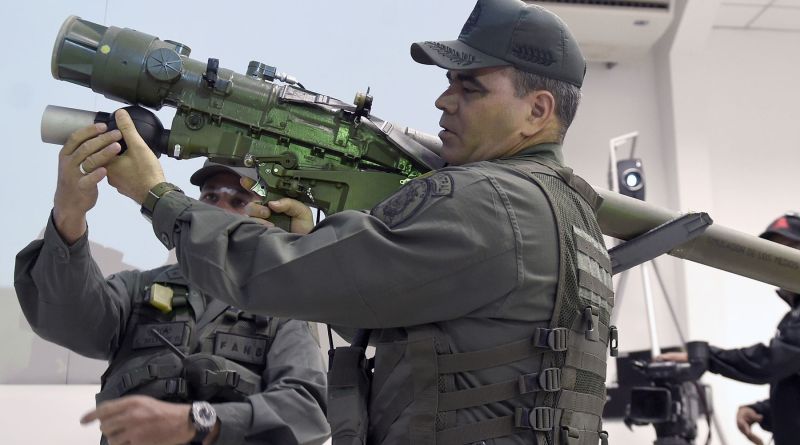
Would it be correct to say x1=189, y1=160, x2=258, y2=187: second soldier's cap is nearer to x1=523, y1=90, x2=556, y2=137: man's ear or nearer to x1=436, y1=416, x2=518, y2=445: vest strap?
x1=523, y1=90, x2=556, y2=137: man's ear

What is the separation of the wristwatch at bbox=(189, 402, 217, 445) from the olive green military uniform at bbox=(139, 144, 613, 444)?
0.52 m

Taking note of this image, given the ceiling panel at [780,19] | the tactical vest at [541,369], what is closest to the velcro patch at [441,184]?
the tactical vest at [541,369]

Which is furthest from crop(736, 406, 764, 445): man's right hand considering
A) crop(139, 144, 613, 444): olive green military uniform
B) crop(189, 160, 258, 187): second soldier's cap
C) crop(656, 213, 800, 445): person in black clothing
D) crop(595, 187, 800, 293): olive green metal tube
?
crop(139, 144, 613, 444): olive green military uniform

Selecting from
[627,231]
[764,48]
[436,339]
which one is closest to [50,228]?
[436,339]

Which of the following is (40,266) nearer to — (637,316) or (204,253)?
(204,253)

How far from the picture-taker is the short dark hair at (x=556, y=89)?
4.56ft

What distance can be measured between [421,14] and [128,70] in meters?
1.78

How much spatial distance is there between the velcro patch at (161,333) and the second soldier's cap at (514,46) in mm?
848

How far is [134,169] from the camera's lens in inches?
50.9

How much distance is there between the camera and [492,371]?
47.9 inches

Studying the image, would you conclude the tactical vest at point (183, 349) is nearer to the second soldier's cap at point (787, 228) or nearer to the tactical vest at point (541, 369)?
the tactical vest at point (541, 369)

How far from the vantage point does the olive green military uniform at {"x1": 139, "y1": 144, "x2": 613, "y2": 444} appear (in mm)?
1152

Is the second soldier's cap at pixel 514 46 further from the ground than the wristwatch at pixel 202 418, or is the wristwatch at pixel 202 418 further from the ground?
the second soldier's cap at pixel 514 46

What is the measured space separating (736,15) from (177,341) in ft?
16.9
